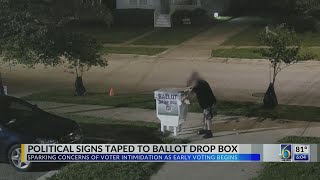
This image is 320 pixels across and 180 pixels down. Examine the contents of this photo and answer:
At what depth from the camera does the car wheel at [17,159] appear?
9.12 metres

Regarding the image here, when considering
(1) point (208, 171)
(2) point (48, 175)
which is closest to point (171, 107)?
(1) point (208, 171)

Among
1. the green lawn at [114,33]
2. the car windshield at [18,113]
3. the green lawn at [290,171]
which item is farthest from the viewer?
the green lawn at [114,33]

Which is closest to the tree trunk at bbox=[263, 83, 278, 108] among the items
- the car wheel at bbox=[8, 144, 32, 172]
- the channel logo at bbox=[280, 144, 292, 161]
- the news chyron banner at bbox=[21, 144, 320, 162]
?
the news chyron banner at bbox=[21, 144, 320, 162]

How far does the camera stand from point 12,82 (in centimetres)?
1994

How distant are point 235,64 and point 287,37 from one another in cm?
969

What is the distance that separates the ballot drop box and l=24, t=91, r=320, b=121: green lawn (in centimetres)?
258

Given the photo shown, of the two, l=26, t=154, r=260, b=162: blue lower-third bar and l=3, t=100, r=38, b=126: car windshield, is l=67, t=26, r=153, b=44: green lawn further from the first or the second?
l=26, t=154, r=260, b=162: blue lower-third bar

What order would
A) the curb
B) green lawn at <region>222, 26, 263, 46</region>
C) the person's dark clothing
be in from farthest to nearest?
green lawn at <region>222, 26, 263, 46</region>
the person's dark clothing
the curb

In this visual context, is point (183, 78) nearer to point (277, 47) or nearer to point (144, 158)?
point (277, 47)

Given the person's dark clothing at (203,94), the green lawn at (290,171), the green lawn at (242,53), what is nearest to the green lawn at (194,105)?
the person's dark clothing at (203,94)

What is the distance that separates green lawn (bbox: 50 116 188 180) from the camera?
8562 mm

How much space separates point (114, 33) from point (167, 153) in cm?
2679

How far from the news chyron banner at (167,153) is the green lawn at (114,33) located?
72.7 ft

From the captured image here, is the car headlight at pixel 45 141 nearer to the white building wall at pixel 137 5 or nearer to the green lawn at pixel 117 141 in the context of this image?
the green lawn at pixel 117 141
